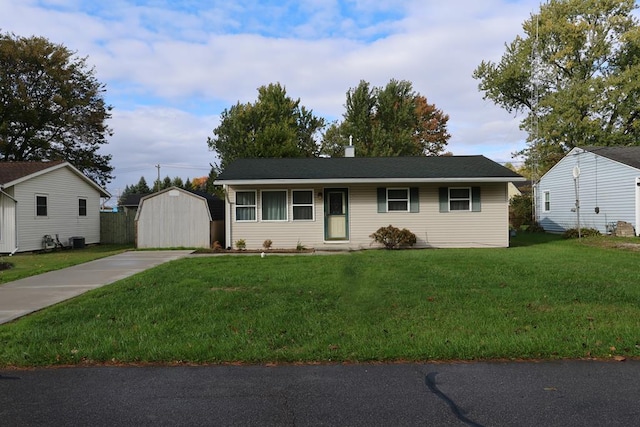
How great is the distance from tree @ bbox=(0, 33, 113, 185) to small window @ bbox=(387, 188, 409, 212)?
2426 centimetres

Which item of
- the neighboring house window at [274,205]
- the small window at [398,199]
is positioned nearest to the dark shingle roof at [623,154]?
the small window at [398,199]

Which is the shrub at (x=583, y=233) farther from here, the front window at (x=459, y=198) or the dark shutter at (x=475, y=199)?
the front window at (x=459, y=198)

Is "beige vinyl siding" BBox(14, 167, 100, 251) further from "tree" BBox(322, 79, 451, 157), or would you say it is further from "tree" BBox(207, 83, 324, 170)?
"tree" BBox(322, 79, 451, 157)

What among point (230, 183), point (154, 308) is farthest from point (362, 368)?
point (230, 183)

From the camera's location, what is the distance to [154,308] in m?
6.62

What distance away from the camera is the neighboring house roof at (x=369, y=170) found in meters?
15.7

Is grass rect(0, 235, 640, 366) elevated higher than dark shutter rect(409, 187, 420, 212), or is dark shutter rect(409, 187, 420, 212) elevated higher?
dark shutter rect(409, 187, 420, 212)

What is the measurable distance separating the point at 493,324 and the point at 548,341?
75cm

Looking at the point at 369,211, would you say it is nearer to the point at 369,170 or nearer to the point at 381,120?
the point at 369,170

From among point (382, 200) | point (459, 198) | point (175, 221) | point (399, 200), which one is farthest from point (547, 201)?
point (175, 221)

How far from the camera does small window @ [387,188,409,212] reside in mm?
16469

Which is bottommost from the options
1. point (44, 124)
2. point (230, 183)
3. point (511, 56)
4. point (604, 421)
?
point (604, 421)

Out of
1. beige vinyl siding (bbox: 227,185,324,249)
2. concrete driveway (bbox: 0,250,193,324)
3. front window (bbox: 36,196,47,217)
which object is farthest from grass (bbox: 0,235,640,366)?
front window (bbox: 36,196,47,217)

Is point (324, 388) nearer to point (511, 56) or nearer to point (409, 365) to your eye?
point (409, 365)
